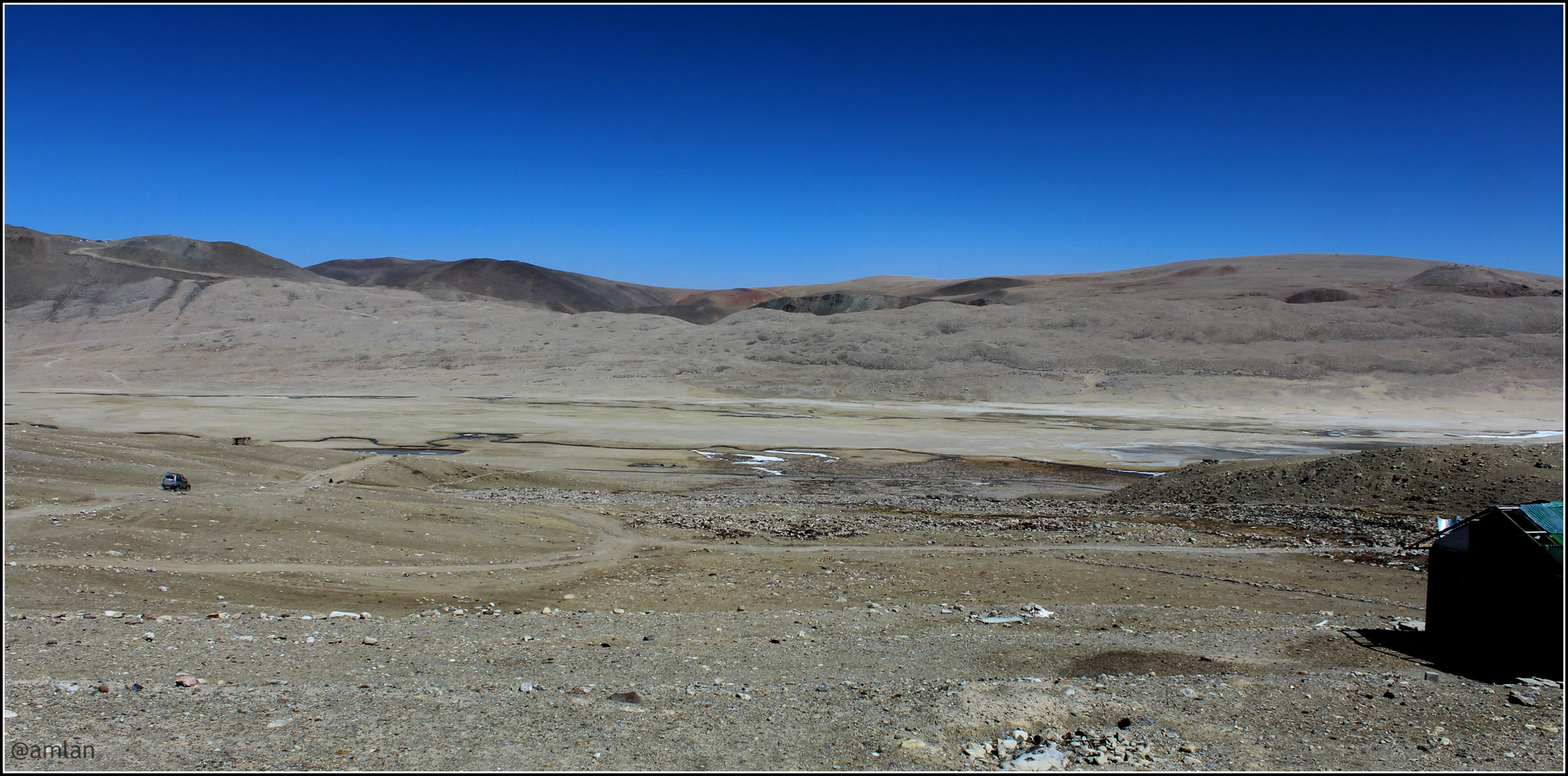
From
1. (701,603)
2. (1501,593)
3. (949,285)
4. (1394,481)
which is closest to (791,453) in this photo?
(1394,481)

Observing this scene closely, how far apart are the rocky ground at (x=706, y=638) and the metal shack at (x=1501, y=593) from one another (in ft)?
1.64

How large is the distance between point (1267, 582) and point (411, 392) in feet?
222

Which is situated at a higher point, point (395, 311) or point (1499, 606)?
point (395, 311)

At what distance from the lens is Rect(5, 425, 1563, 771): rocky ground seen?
19.2ft

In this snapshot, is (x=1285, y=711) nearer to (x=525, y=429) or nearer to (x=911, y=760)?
(x=911, y=760)

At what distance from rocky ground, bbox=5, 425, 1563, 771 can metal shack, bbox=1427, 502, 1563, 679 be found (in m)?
0.50

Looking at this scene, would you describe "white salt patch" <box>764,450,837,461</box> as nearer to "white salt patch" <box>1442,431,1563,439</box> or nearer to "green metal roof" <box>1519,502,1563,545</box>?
"green metal roof" <box>1519,502,1563,545</box>

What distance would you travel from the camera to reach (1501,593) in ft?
26.4

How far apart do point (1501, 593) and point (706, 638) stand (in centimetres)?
718

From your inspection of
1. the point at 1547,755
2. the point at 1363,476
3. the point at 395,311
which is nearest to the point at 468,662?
the point at 1547,755

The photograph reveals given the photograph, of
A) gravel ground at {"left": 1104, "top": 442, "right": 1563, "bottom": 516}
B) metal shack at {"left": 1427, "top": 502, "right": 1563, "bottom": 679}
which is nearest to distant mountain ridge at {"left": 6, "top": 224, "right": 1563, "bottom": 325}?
gravel ground at {"left": 1104, "top": 442, "right": 1563, "bottom": 516}

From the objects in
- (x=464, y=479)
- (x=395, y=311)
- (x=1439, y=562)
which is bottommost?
(x=464, y=479)

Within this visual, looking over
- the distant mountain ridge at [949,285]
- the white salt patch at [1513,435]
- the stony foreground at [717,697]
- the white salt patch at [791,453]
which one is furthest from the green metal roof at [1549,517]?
the distant mountain ridge at [949,285]

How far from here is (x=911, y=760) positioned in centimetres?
568
